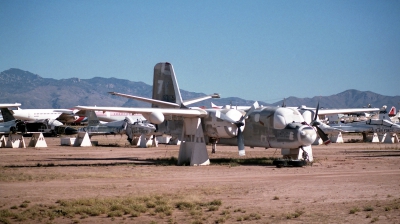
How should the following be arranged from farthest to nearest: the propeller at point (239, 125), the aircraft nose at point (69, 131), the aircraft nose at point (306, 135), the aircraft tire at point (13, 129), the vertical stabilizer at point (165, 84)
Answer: the aircraft nose at point (69, 131) → the aircraft tire at point (13, 129) → the vertical stabilizer at point (165, 84) → the propeller at point (239, 125) → the aircraft nose at point (306, 135)

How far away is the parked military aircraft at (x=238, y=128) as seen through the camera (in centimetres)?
2766

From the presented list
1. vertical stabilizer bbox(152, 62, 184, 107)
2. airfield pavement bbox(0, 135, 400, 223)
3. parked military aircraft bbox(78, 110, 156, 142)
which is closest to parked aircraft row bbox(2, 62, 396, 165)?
airfield pavement bbox(0, 135, 400, 223)

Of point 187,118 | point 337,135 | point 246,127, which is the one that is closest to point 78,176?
point 187,118

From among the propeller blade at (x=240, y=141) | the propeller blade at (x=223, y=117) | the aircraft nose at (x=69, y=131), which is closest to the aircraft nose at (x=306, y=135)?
the propeller blade at (x=240, y=141)

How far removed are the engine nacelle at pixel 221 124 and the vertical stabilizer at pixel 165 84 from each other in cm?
544

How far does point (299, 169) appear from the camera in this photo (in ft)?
85.3

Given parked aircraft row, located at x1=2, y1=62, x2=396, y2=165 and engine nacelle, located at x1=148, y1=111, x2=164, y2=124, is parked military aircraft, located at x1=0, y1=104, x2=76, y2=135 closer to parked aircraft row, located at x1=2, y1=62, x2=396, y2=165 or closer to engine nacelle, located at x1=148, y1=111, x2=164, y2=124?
parked aircraft row, located at x1=2, y1=62, x2=396, y2=165

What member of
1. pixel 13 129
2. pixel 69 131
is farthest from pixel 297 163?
pixel 13 129

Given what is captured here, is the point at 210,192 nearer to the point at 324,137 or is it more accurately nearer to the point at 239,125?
the point at 239,125

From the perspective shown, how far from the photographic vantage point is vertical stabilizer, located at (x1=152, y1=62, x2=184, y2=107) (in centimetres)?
3509

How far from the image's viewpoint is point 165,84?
35.6 meters

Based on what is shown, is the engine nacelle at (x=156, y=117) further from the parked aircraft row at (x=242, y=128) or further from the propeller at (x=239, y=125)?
the propeller at (x=239, y=125)

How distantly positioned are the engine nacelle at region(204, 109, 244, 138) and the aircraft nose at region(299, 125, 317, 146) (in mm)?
3586

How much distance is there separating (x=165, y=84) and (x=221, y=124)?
7.65 metres
